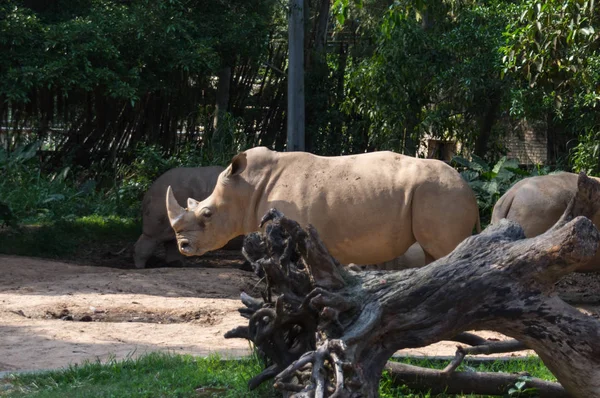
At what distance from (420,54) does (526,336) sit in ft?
33.3

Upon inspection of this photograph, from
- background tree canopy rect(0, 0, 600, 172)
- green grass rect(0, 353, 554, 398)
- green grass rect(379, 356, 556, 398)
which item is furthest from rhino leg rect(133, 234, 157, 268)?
green grass rect(379, 356, 556, 398)

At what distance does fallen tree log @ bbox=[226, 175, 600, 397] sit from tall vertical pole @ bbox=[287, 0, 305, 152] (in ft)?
28.6

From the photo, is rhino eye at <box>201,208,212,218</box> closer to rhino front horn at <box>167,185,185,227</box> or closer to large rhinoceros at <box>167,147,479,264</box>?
large rhinoceros at <box>167,147,479,264</box>

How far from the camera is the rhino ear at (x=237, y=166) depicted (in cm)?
810

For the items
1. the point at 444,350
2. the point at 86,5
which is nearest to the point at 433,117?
the point at 86,5

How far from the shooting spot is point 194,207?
8.16 meters

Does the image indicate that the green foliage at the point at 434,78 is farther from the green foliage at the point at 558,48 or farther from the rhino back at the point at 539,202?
the rhino back at the point at 539,202

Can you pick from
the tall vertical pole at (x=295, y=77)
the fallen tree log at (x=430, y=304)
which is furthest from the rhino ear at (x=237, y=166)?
the tall vertical pole at (x=295, y=77)

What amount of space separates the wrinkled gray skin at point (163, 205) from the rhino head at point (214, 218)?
3.62 m

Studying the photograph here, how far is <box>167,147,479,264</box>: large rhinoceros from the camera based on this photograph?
25.3 feet

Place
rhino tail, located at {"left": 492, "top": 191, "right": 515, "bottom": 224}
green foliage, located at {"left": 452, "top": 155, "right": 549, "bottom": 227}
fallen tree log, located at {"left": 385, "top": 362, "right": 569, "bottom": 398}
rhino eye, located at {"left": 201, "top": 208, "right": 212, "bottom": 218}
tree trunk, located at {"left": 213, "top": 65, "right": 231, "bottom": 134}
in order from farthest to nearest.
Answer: tree trunk, located at {"left": 213, "top": 65, "right": 231, "bottom": 134} → green foliage, located at {"left": 452, "top": 155, "right": 549, "bottom": 227} → rhino tail, located at {"left": 492, "top": 191, "right": 515, "bottom": 224} → rhino eye, located at {"left": 201, "top": 208, "right": 212, "bottom": 218} → fallen tree log, located at {"left": 385, "top": 362, "right": 569, "bottom": 398}

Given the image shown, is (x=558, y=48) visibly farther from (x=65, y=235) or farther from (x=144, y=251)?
(x=65, y=235)

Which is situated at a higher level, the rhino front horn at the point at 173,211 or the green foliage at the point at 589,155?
the green foliage at the point at 589,155

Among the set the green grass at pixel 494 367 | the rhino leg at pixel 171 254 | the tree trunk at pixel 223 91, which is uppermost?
the tree trunk at pixel 223 91
